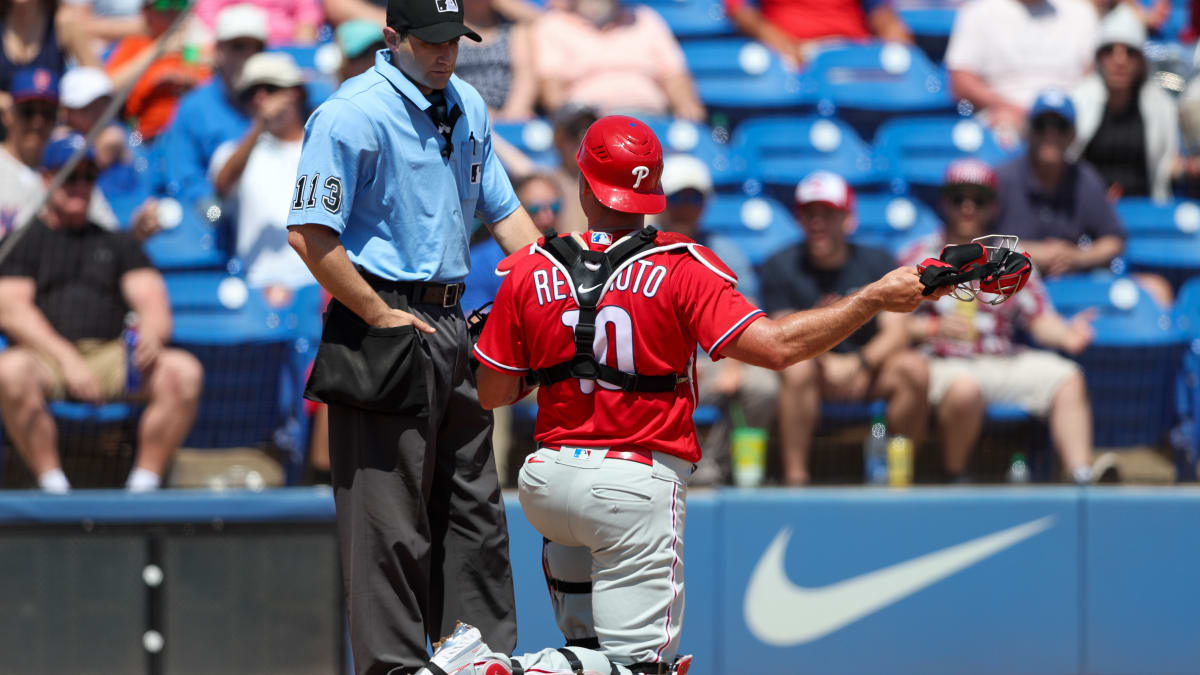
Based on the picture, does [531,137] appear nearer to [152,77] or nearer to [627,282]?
[152,77]

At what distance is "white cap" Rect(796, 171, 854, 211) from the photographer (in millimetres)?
6124

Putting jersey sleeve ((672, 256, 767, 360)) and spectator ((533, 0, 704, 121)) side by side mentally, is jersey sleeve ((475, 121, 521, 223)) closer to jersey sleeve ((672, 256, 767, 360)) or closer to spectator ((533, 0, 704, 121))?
jersey sleeve ((672, 256, 767, 360))

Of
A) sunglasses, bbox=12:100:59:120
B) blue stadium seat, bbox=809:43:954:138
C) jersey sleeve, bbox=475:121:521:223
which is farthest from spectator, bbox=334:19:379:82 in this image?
jersey sleeve, bbox=475:121:521:223

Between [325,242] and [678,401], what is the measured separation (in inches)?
36.4

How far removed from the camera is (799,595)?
5508 mm

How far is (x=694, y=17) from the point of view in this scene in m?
8.11

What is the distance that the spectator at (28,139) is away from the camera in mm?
6159

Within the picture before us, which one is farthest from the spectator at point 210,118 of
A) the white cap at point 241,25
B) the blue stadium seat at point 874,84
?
the blue stadium seat at point 874,84

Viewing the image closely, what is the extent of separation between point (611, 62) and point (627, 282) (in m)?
4.51

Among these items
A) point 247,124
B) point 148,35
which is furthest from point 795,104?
point 148,35

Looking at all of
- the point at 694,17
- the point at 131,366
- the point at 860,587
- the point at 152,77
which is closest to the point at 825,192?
the point at 860,587

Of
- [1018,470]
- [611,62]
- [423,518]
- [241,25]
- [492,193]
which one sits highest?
[241,25]

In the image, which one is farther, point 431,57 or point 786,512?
point 786,512

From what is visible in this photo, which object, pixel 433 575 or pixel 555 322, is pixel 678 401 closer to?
pixel 555 322
